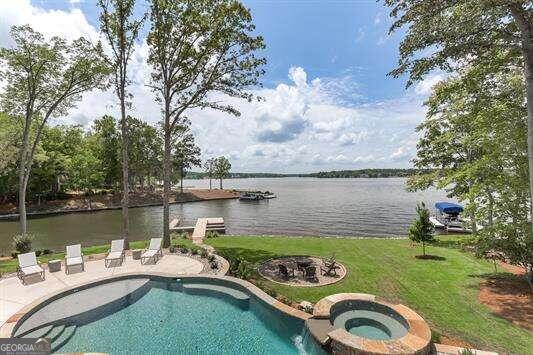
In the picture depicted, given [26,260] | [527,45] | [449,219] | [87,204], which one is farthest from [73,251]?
[87,204]

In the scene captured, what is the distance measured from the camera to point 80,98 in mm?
19625

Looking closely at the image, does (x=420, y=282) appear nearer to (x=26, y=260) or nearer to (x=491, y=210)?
(x=491, y=210)

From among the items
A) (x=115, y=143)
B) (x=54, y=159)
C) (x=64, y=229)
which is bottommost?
(x=64, y=229)

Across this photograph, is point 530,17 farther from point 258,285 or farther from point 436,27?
point 258,285

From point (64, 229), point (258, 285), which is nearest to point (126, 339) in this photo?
point (258, 285)

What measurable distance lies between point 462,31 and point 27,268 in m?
17.3

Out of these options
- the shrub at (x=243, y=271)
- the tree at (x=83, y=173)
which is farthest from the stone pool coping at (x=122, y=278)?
the tree at (x=83, y=173)

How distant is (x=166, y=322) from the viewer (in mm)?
9172

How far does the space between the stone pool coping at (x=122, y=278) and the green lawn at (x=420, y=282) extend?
943 mm

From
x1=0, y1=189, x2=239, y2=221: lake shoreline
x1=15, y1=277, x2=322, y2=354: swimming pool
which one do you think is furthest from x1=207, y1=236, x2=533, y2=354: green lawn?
x1=0, y1=189, x2=239, y2=221: lake shoreline

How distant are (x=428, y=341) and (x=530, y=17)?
8.62 meters

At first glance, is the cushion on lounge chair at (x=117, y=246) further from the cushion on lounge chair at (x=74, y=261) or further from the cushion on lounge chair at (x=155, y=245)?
the cushion on lounge chair at (x=74, y=261)

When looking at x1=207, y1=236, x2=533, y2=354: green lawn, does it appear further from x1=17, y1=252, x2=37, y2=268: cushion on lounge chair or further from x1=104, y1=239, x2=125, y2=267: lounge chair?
x1=17, y1=252, x2=37, y2=268: cushion on lounge chair

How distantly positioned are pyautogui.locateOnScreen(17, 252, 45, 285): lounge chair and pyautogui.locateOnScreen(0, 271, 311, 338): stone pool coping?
229 cm
